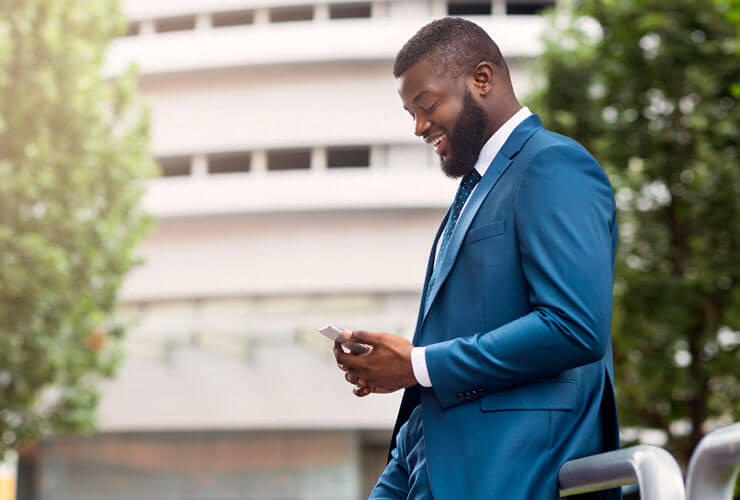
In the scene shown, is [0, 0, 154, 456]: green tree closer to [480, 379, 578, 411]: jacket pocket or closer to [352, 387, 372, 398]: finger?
[352, 387, 372, 398]: finger

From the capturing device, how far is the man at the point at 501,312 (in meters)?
1.62

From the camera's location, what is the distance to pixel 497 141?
1908 millimetres

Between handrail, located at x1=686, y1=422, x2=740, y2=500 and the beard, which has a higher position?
the beard

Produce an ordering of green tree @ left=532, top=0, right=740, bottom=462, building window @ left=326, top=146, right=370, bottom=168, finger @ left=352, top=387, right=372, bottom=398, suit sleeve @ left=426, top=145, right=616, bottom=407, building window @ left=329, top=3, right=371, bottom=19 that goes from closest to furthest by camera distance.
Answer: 1. suit sleeve @ left=426, top=145, right=616, bottom=407
2. finger @ left=352, top=387, right=372, bottom=398
3. green tree @ left=532, top=0, right=740, bottom=462
4. building window @ left=326, top=146, right=370, bottom=168
5. building window @ left=329, top=3, right=371, bottom=19

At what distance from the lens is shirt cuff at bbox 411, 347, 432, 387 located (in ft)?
5.60

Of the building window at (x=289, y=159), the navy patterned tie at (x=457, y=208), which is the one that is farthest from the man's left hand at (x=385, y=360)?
the building window at (x=289, y=159)

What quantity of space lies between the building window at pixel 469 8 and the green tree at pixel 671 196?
18066 mm

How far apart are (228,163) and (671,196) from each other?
69.1 feet

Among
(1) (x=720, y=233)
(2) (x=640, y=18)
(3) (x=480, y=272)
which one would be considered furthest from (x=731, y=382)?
(3) (x=480, y=272)

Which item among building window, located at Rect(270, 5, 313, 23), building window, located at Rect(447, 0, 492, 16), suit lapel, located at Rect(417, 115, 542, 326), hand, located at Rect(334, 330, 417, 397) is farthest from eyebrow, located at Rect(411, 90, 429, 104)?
building window, located at Rect(270, 5, 313, 23)

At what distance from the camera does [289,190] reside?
28.2 meters

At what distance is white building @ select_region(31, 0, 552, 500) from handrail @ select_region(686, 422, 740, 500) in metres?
24.3

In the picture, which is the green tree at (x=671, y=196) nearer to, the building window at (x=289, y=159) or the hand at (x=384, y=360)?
the hand at (x=384, y=360)

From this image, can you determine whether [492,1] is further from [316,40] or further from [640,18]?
[640,18]
